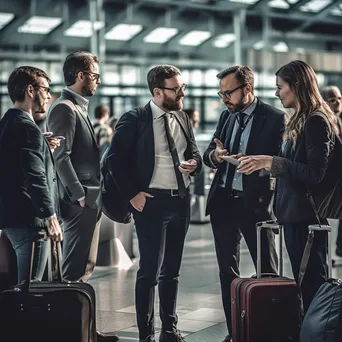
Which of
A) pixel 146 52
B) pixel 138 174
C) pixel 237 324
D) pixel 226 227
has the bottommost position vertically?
pixel 237 324

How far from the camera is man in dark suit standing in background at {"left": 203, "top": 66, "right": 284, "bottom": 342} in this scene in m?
5.61

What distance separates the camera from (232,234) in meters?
5.68

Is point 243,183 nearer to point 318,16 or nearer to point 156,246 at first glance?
point 156,246

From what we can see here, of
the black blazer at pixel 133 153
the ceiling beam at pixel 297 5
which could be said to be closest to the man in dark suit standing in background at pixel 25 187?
the black blazer at pixel 133 153

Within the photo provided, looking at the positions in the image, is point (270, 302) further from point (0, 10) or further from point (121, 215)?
point (0, 10)

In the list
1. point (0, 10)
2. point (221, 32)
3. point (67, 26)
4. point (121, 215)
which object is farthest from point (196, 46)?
point (121, 215)

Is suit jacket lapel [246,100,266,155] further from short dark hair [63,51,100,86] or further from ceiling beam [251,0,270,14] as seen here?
ceiling beam [251,0,270,14]

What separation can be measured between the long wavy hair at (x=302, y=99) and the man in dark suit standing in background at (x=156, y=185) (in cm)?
84

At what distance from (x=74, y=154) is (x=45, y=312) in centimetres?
128

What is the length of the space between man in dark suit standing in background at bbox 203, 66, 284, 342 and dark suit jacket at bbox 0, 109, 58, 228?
1.19 meters

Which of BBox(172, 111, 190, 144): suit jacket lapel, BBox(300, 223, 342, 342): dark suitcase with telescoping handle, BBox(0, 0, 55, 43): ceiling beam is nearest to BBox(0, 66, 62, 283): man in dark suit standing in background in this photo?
BBox(172, 111, 190, 144): suit jacket lapel

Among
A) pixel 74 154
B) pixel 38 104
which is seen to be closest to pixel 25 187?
pixel 38 104

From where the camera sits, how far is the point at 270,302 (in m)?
5.16

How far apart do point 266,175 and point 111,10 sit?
1305cm
